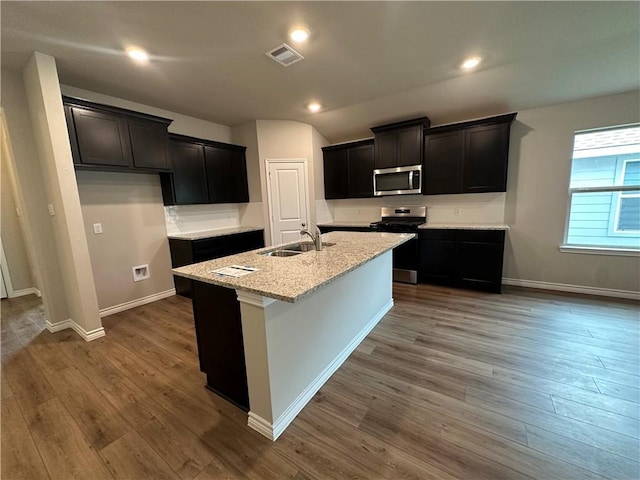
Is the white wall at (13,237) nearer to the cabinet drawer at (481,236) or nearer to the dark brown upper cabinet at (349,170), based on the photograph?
the dark brown upper cabinet at (349,170)

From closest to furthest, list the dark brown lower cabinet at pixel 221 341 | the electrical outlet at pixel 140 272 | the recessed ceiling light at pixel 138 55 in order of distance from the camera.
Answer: the dark brown lower cabinet at pixel 221 341 → the recessed ceiling light at pixel 138 55 → the electrical outlet at pixel 140 272

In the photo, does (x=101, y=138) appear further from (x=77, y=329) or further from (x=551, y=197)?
(x=551, y=197)

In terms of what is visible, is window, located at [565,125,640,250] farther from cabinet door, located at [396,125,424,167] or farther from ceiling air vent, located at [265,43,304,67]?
ceiling air vent, located at [265,43,304,67]

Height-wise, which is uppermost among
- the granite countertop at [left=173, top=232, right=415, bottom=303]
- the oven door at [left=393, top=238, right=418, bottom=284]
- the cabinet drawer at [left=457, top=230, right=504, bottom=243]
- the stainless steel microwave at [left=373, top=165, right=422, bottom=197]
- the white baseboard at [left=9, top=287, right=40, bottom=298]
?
the stainless steel microwave at [left=373, top=165, right=422, bottom=197]

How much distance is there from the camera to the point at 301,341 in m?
1.65

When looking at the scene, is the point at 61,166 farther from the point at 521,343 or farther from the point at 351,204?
the point at 521,343

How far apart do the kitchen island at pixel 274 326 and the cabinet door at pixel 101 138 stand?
2088 mm

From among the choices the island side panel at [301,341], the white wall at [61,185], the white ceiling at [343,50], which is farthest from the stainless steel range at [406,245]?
the white wall at [61,185]

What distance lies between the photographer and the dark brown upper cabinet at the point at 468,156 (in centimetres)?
341

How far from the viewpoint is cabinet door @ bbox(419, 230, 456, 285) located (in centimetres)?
367

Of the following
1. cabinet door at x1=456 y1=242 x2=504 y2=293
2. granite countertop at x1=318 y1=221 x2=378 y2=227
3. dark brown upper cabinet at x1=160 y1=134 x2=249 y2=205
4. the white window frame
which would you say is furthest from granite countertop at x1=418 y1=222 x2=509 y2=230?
dark brown upper cabinet at x1=160 y1=134 x2=249 y2=205

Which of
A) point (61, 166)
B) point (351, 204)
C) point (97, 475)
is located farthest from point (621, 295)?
point (61, 166)

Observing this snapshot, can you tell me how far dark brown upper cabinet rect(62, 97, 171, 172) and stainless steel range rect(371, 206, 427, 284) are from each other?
3.25 metres

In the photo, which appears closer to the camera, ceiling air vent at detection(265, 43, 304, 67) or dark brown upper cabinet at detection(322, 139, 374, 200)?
ceiling air vent at detection(265, 43, 304, 67)
